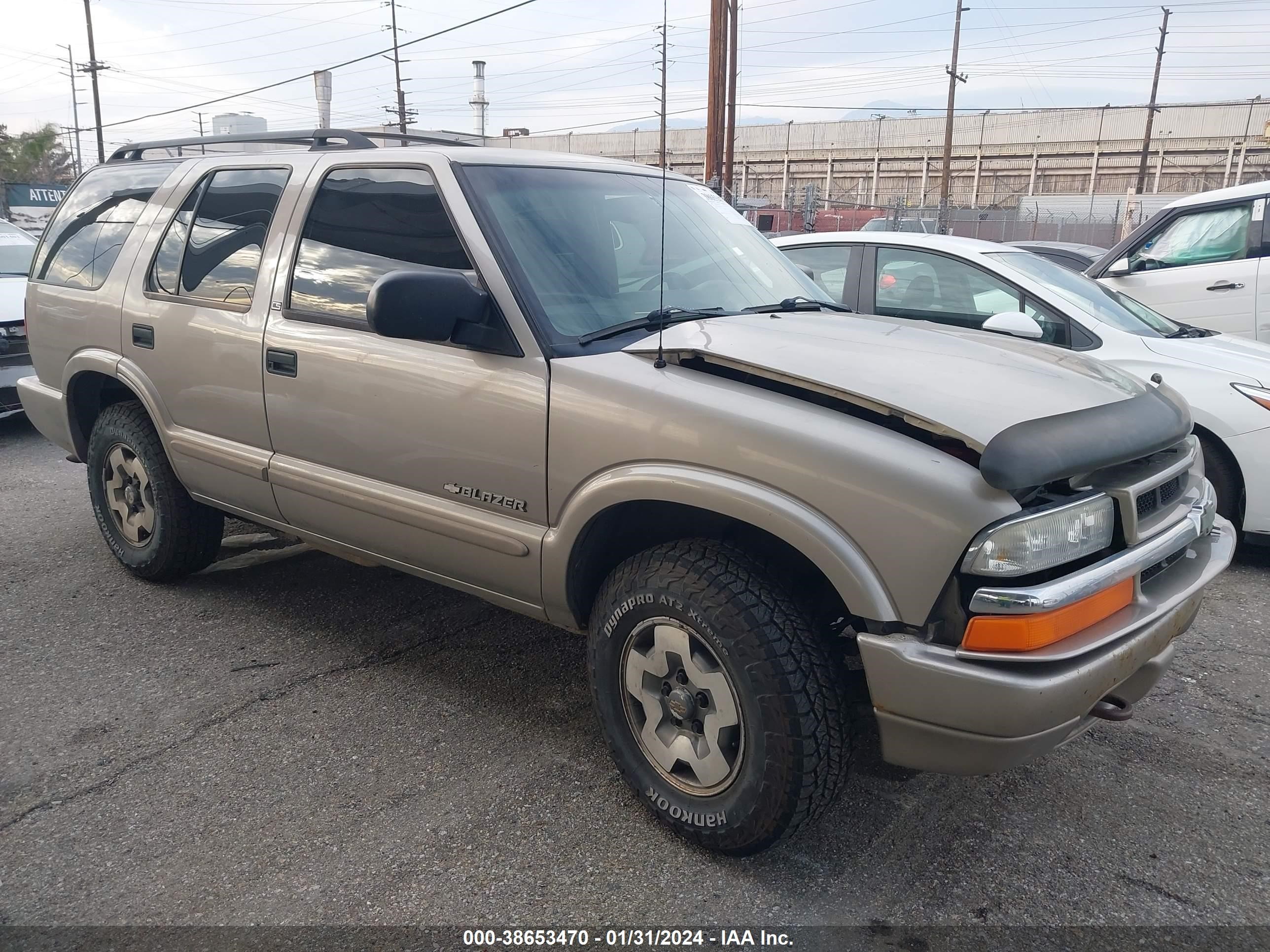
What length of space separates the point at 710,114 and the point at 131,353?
13140 millimetres

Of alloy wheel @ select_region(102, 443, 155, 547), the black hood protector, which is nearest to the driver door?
the black hood protector

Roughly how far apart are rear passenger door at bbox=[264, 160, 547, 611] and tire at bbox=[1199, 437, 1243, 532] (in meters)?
3.66

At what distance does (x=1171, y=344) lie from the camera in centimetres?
500

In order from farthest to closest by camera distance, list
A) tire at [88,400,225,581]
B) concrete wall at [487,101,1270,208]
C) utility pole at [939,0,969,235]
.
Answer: concrete wall at [487,101,1270,208] → utility pole at [939,0,969,235] → tire at [88,400,225,581]

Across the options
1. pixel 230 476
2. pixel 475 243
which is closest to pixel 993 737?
pixel 475 243

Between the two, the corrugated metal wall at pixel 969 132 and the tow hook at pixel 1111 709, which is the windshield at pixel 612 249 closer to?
the tow hook at pixel 1111 709

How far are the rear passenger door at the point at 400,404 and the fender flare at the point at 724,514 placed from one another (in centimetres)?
11

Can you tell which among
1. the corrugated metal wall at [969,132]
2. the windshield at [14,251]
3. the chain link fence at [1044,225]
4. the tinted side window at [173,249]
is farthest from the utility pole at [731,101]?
the corrugated metal wall at [969,132]

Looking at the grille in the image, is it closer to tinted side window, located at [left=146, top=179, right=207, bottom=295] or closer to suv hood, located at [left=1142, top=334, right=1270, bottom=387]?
suv hood, located at [left=1142, top=334, right=1270, bottom=387]

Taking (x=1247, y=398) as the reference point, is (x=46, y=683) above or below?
A: below

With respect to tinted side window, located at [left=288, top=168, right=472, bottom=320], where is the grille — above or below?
below

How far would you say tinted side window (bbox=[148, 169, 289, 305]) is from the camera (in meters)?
3.63

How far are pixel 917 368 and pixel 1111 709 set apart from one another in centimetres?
96

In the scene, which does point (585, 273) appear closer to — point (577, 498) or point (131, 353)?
point (577, 498)
